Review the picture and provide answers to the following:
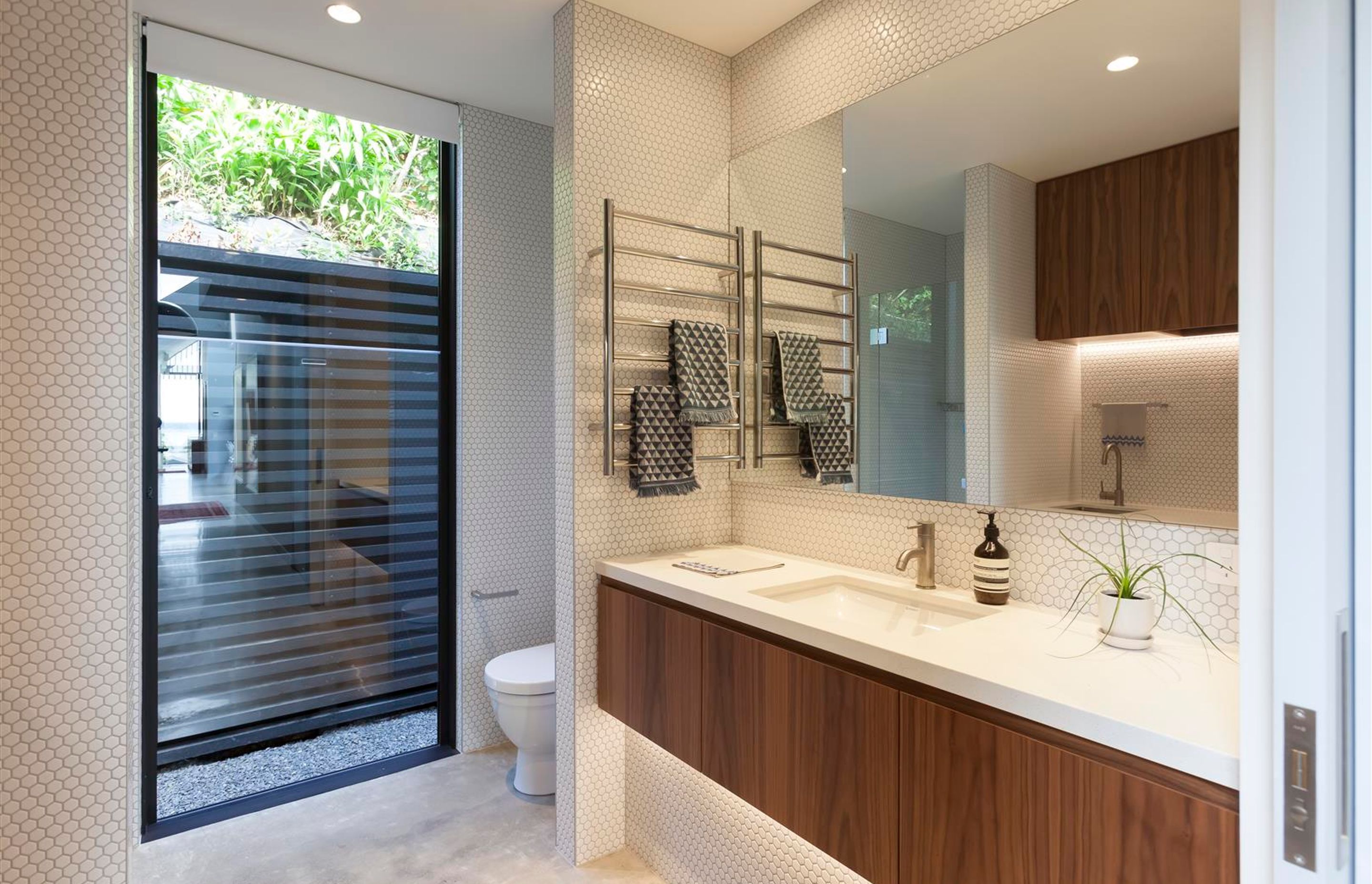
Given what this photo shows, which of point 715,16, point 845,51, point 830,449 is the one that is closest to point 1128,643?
point 830,449

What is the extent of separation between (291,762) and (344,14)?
260 cm

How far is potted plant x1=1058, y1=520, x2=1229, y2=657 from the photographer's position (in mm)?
1345

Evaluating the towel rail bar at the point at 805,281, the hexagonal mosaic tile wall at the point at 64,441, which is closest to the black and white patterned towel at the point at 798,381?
the towel rail bar at the point at 805,281

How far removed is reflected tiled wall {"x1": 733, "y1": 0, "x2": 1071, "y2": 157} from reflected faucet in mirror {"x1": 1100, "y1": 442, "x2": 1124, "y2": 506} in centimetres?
98

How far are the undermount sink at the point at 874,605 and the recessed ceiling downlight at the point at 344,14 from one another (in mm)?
2112

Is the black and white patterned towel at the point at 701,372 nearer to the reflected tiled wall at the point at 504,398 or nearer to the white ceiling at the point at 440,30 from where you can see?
the white ceiling at the point at 440,30

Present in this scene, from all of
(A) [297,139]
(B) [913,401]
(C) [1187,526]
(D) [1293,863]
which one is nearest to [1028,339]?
(B) [913,401]

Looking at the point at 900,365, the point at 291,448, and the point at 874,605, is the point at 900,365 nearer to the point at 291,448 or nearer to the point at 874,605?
the point at 874,605

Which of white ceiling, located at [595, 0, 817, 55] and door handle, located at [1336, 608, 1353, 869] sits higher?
white ceiling, located at [595, 0, 817, 55]

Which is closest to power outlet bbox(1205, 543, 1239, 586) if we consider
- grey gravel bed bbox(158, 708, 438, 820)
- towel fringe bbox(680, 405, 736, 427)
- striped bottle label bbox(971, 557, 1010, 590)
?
striped bottle label bbox(971, 557, 1010, 590)

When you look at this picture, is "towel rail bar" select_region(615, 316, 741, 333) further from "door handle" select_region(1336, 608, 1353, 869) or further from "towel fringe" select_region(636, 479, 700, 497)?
"door handle" select_region(1336, 608, 1353, 869)

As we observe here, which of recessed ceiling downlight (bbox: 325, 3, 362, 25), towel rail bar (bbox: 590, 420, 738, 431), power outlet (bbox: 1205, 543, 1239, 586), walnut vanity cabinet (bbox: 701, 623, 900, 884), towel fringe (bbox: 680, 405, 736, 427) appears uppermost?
recessed ceiling downlight (bbox: 325, 3, 362, 25)

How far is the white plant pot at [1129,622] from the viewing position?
4.39ft

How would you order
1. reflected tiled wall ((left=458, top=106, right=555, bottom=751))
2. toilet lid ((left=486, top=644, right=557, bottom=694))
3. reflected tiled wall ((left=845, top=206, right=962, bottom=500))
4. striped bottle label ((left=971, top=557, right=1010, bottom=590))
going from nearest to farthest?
striped bottle label ((left=971, top=557, right=1010, bottom=590))
reflected tiled wall ((left=845, top=206, right=962, bottom=500))
toilet lid ((left=486, top=644, right=557, bottom=694))
reflected tiled wall ((left=458, top=106, right=555, bottom=751))
